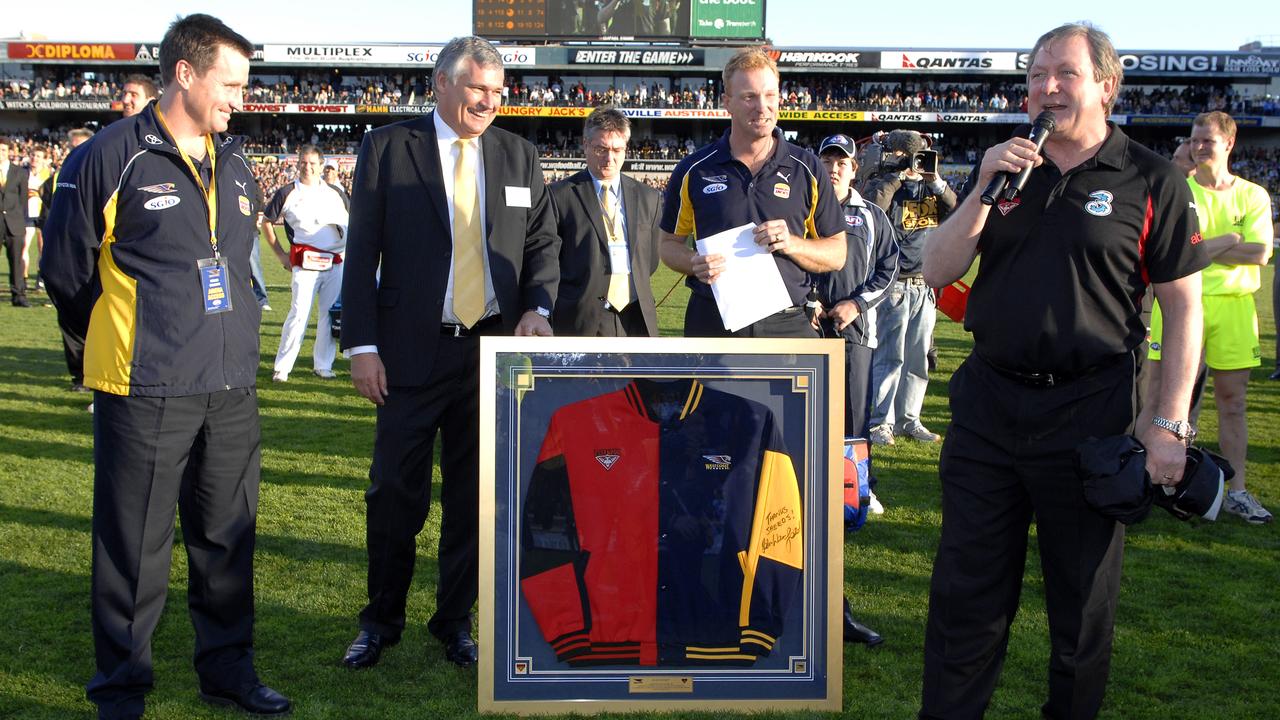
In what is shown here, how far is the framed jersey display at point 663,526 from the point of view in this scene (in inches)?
142

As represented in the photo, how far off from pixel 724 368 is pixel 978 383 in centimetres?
81

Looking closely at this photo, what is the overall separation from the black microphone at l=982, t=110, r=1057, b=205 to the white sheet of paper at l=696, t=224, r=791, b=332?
47.4 inches

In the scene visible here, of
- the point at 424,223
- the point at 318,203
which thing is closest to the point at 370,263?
the point at 424,223

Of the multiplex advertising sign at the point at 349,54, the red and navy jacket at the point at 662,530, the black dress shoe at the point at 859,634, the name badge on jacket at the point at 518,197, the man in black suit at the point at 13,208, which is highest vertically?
the multiplex advertising sign at the point at 349,54

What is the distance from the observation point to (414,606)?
4727mm

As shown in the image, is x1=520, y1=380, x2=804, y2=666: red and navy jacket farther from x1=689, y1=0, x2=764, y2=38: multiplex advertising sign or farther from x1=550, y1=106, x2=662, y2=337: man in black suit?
x1=689, y1=0, x2=764, y2=38: multiplex advertising sign

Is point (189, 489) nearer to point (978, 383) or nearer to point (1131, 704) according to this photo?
point (978, 383)

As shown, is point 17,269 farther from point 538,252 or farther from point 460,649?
point 460,649

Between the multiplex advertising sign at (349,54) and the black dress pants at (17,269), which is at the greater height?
the multiplex advertising sign at (349,54)

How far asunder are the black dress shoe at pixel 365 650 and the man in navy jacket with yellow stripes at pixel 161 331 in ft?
1.23

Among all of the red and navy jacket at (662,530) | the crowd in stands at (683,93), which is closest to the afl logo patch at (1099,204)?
the red and navy jacket at (662,530)

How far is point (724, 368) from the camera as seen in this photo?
3.63 m

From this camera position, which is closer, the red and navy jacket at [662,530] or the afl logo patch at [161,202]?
the afl logo patch at [161,202]

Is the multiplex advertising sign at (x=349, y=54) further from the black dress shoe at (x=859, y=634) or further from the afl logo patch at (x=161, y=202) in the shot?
the afl logo patch at (x=161, y=202)
